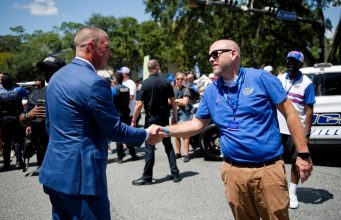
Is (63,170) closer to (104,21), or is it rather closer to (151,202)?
(151,202)

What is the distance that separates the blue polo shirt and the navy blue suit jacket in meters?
1.05

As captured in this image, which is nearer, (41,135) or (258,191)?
(258,191)

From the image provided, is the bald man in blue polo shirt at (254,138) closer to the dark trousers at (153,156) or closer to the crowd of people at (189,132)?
the crowd of people at (189,132)

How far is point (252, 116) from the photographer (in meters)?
2.84

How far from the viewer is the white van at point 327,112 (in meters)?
6.78

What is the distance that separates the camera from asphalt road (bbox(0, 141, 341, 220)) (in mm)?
4637

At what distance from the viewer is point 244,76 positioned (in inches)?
117

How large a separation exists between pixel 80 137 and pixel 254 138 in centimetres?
143

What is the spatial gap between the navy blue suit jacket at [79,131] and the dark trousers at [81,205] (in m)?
0.07

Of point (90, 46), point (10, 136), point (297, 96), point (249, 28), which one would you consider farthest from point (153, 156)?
point (249, 28)

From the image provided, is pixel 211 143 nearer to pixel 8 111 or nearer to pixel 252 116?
pixel 8 111

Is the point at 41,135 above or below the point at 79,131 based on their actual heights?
below

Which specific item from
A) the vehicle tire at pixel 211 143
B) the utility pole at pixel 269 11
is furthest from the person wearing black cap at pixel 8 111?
the utility pole at pixel 269 11

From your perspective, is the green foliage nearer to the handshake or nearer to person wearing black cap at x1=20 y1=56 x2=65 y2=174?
person wearing black cap at x1=20 y1=56 x2=65 y2=174
